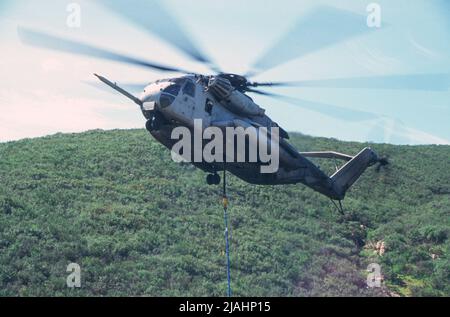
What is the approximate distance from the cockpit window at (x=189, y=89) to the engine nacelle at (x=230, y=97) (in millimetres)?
670

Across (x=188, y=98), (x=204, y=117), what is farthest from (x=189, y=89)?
(x=204, y=117)

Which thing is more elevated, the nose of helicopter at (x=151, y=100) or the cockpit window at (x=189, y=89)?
the cockpit window at (x=189, y=89)

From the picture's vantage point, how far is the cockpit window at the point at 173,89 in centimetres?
1753

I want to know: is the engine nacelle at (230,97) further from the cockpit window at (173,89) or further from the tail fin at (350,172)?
the tail fin at (350,172)

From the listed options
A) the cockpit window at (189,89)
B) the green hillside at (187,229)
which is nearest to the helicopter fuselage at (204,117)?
the cockpit window at (189,89)

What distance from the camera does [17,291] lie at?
22.8 m

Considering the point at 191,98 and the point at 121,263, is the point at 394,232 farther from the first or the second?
the point at 191,98

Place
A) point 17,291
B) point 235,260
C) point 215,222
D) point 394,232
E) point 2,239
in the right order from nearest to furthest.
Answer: point 17,291, point 2,239, point 235,260, point 215,222, point 394,232

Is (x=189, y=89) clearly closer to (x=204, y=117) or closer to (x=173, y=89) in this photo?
(x=173, y=89)

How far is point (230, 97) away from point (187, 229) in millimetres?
14549

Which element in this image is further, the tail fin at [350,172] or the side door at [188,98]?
the tail fin at [350,172]

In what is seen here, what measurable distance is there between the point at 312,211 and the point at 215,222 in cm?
813
